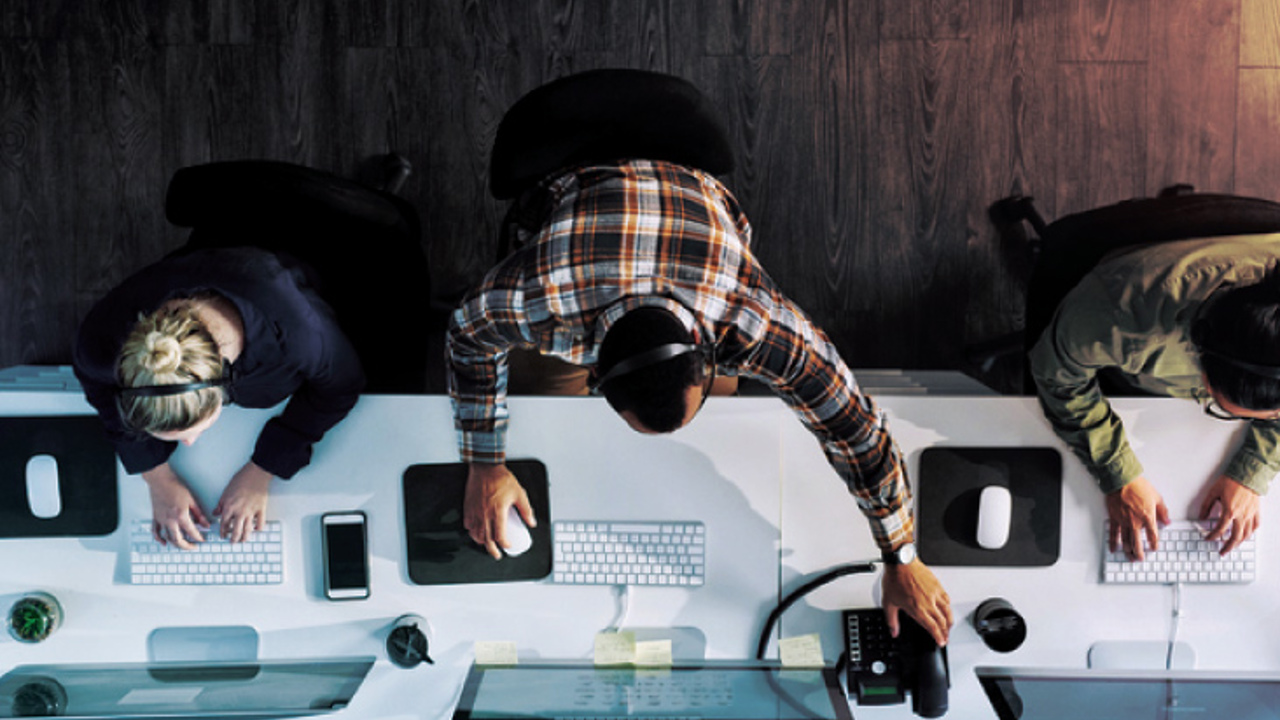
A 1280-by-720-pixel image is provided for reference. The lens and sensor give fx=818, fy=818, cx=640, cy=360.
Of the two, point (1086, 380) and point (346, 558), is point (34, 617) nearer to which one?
point (346, 558)

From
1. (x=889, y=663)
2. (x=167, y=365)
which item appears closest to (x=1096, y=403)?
(x=889, y=663)

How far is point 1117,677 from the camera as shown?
161 cm

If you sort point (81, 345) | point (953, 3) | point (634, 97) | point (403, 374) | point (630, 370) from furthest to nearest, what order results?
point (953, 3)
point (403, 374)
point (634, 97)
point (81, 345)
point (630, 370)

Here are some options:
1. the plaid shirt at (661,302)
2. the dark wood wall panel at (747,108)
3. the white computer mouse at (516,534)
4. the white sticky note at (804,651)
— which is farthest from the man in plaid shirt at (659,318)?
the dark wood wall panel at (747,108)

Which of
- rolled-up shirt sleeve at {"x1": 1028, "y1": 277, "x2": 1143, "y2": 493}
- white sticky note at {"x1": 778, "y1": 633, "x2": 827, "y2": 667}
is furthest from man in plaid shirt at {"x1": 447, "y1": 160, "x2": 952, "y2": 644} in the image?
rolled-up shirt sleeve at {"x1": 1028, "y1": 277, "x2": 1143, "y2": 493}

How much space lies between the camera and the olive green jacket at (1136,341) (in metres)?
1.33

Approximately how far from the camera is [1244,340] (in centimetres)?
124

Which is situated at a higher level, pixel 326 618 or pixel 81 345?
pixel 81 345

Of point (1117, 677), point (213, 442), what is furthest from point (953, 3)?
point (213, 442)

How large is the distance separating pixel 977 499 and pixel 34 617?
1.86 meters

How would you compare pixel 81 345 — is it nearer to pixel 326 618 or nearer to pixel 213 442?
pixel 213 442

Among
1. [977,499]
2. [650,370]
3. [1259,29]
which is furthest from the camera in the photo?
Result: [1259,29]

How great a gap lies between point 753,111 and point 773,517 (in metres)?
1.15

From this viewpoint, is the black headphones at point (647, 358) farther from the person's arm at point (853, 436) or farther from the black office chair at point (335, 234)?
the black office chair at point (335, 234)
